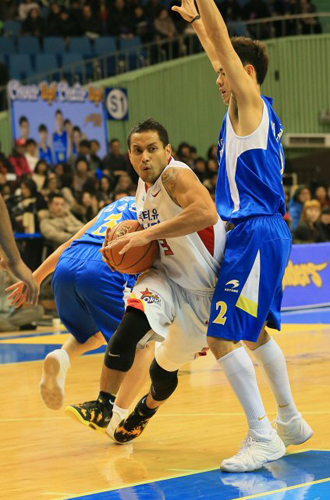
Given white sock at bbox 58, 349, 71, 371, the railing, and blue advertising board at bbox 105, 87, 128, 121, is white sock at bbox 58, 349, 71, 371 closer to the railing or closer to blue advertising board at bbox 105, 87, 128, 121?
the railing

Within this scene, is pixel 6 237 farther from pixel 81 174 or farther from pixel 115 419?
pixel 81 174

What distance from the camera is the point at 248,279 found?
205 inches

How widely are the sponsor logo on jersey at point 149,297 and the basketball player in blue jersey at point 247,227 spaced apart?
0.34m

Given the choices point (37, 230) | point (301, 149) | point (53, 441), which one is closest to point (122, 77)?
point (301, 149)

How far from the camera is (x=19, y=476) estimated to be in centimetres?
516

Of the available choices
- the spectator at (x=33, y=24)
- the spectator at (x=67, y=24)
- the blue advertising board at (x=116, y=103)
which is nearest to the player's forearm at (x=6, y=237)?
the blue advertising board at (x=116, y=103)

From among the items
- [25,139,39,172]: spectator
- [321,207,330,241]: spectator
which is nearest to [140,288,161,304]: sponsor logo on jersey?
[25,139,39,172]: spectator

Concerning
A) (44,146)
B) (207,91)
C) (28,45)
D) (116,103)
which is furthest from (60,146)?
(207,91)

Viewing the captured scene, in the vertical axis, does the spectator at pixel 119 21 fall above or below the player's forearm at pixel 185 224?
above

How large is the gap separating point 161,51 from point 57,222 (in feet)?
30.4

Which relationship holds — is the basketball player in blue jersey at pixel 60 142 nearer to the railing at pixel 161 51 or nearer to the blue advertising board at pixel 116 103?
the railing at pixel 161 51

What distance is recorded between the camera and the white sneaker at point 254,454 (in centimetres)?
507

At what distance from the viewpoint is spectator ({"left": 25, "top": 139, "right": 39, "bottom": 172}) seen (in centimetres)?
1711

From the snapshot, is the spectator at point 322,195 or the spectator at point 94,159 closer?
the spectator at point 94,159
